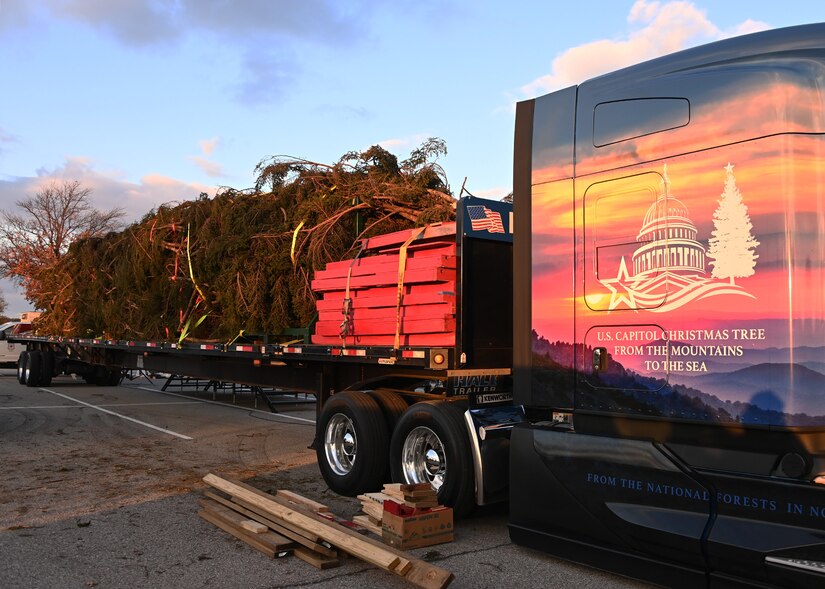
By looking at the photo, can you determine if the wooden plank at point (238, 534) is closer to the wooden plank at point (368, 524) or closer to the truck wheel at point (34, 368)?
the wooden plank at point (368, 524)

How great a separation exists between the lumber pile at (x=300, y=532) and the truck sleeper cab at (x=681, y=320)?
107 cm

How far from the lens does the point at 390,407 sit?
22.8 ft

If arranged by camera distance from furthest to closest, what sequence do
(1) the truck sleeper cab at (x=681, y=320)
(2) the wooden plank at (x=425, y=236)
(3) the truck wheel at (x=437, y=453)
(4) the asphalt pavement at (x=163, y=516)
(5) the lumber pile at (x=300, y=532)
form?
(2) the wooden plank at (x=425, y=236) < (3) the truck wheel at (x=437, y=453) < (4) the asphalt pavement at (x=163, y=516) < (5) the lumber pile at (x=300, y=532) < (1) the truck sleeper cab at (x=681, y=320)

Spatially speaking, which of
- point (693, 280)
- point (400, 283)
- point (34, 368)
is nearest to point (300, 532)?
point (400, 283)

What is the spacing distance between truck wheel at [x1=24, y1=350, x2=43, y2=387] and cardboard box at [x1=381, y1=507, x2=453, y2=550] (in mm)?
17979

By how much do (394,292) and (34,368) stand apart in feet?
56.1

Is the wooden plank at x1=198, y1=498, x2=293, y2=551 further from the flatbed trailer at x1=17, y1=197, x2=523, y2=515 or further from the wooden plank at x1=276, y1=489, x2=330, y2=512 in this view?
the flatbed trailer at x1=17, y1=197, x2=523, y2=515

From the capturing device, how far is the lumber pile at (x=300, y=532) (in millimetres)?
4301

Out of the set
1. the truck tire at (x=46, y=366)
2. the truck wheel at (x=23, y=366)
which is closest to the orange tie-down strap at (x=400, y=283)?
the truck tire at (x=46, y=366)

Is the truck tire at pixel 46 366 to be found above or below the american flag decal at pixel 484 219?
below

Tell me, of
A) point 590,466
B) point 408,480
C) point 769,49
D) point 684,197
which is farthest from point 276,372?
point 769,49

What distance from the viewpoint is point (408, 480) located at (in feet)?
20.9

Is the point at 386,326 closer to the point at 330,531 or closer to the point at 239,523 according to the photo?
the point at 239,523

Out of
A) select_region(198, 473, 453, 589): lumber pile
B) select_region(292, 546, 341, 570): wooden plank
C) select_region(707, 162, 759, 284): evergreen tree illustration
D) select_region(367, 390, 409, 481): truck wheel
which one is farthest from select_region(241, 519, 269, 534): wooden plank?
select_region(707, 162, 759, 284): evergreen tree illustration
